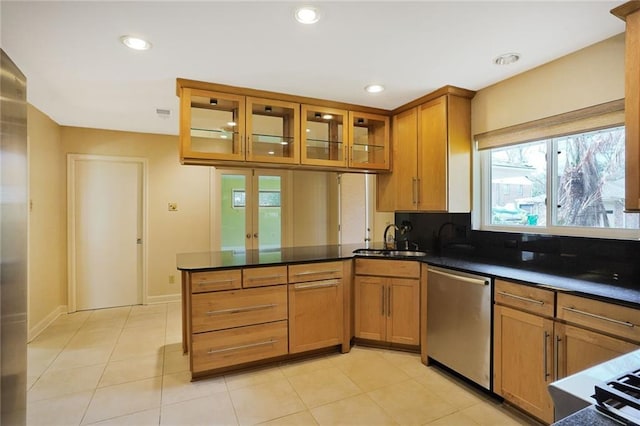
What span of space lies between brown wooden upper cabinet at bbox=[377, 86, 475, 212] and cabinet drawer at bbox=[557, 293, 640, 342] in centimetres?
128

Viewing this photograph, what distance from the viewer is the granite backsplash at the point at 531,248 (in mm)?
2062

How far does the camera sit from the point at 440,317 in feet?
8.73

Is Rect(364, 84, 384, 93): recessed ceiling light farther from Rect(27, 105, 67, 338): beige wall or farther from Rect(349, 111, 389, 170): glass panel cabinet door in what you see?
Rect(27, 105, 67, 338): beige wall

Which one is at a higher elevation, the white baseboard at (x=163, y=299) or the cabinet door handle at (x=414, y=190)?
the cabinet door handle at (x=414, y=190)

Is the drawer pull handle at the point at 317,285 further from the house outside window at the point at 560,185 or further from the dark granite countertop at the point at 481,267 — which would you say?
the house outside window at the point at 560,185

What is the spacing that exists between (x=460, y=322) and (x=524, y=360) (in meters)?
0.50

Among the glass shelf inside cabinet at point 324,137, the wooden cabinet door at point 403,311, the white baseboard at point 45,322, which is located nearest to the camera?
the wooden cabinet door at point 403,311

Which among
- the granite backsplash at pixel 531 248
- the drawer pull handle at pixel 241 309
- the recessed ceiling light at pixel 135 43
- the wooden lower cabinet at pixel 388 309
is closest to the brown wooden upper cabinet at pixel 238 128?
the recessed ceiling light at pixel 135 43

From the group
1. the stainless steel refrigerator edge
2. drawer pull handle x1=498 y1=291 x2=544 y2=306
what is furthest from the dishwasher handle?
the stainless steel refrigerator edge

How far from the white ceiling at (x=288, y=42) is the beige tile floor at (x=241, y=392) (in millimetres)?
2403

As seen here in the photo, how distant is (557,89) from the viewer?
235cm

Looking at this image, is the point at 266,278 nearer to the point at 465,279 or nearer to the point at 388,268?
the point at 388,268

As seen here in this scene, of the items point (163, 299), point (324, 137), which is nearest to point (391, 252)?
point (324, 137)

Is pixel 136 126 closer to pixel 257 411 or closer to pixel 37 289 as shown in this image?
pixel 37 289
